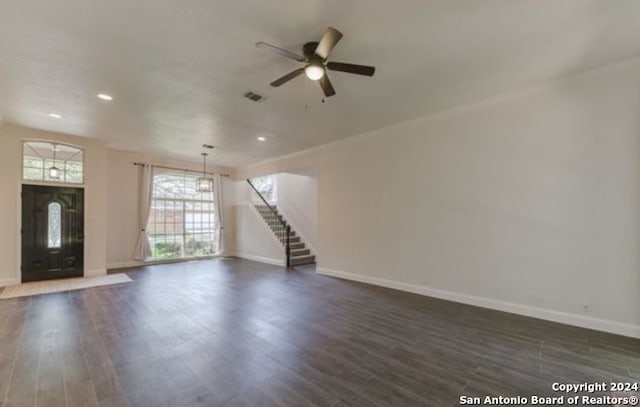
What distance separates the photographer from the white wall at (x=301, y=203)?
9.12 meters

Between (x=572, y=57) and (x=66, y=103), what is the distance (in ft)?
23.0

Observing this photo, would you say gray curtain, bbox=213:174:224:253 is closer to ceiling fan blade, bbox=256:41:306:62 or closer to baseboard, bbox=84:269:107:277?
baseboard, bbox=84:269:107:277

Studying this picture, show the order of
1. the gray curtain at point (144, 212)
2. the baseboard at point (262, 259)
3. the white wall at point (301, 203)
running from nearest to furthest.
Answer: the gray curtain at point (144, 212) < the baseboard at point (262, 259) < the white wall at point (301, 203)

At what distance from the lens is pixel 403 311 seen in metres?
4.14

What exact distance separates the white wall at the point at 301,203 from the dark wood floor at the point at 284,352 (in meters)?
4.44

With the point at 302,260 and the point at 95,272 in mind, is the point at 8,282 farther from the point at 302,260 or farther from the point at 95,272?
the point at 302,260

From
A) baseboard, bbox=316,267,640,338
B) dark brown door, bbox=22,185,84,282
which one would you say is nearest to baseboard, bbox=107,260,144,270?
A: dark brown door, bbox=22,185,84,282

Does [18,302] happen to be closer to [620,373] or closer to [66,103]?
[66,103]

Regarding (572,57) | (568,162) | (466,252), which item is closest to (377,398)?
(466,252)

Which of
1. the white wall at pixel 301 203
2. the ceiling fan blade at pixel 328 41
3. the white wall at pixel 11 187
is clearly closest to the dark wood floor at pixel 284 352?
the white wall at pixel 11 187

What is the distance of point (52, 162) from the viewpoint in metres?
6.31

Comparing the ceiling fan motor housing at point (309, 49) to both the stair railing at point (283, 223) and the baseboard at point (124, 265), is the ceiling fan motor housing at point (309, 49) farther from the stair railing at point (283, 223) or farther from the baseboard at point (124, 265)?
the baseboard at point (124, 265)

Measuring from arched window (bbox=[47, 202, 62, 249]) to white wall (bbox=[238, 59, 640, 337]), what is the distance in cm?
674

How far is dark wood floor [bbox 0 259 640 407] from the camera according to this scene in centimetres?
225
